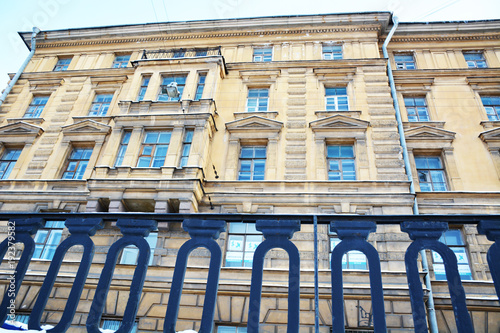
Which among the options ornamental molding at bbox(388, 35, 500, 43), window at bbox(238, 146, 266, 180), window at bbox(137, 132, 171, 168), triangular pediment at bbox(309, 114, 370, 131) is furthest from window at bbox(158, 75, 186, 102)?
ornamental molding at bbox(388, 35, 500, 43)

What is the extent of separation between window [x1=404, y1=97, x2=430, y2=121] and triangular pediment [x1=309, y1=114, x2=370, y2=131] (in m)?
2.84

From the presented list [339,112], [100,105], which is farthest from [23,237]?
[100,105]

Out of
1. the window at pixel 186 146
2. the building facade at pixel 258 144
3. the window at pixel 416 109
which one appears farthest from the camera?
the window at pixel 416 109

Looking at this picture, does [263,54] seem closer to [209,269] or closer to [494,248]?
[209,269]

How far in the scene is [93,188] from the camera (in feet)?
40.9

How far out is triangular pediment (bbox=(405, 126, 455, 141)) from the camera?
547 inches

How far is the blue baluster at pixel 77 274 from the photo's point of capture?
3301 millimetres

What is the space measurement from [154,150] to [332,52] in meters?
10.7

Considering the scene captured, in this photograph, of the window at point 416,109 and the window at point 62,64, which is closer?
the window at point 416,109

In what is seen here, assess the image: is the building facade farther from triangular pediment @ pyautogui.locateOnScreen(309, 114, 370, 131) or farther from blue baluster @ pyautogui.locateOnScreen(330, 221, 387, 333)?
blue baluster @ pyautogui.locateOnScreen(330, 221, 387, 333)

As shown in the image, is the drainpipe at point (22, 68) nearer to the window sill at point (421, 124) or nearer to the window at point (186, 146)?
the window at point (186, 146)

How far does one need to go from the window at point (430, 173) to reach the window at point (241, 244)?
697cm

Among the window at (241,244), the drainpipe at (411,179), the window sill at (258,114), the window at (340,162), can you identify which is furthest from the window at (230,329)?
the window sill at (258,114)

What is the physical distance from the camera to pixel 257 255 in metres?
3.48
